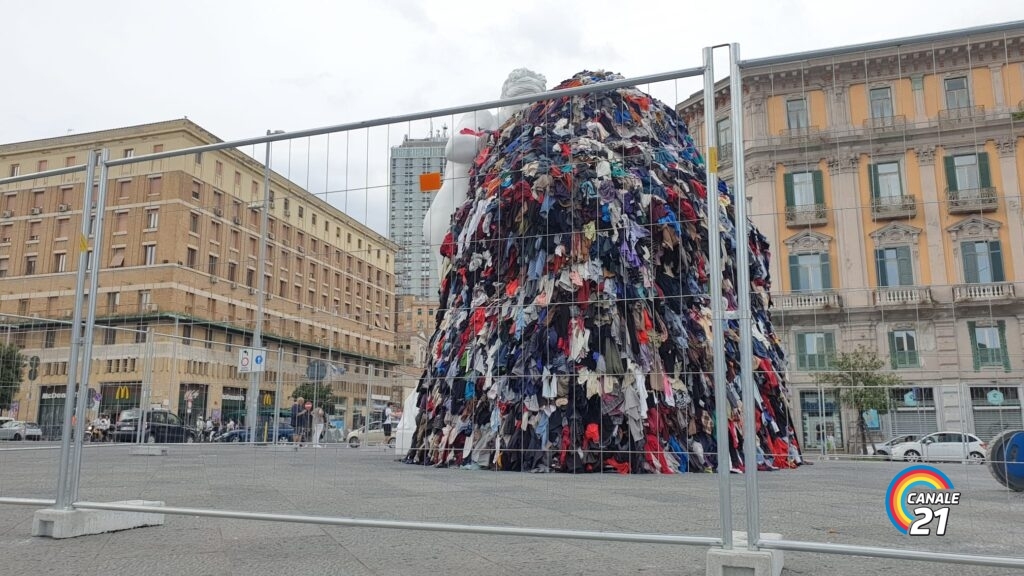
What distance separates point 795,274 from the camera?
15.1ft

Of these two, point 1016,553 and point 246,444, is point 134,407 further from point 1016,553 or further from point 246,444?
point 1016,553

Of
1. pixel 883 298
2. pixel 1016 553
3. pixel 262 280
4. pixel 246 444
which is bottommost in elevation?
pixel 1016 553

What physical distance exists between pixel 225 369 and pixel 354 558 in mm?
3680

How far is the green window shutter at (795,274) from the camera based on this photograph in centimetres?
453

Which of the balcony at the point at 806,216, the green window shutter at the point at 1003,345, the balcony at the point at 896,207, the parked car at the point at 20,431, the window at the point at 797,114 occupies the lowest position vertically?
the parked car at the point at 20,431

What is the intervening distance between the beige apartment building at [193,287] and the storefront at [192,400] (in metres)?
0.01

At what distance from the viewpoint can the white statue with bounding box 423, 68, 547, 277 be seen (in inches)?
257

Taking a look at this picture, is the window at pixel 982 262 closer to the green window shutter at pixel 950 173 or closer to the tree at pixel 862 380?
the green window shutter at pixel 950 173

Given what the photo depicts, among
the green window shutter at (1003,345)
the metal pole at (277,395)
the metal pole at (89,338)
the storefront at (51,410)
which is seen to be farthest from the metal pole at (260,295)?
the green window shutter at (1003,345)

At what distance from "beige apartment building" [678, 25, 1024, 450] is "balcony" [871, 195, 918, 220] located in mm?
12

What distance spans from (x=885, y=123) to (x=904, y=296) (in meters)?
1.05

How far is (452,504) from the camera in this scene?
6582 millimetres

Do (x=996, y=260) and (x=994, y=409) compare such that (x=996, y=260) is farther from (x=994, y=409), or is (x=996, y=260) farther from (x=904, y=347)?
(x=994, y=409)

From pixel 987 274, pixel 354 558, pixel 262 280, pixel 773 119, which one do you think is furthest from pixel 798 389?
pixel 262 280
